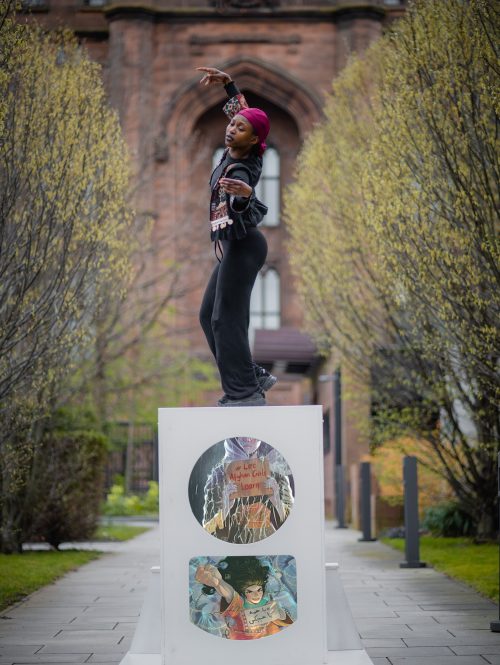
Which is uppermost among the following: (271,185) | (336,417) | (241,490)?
(271,185)

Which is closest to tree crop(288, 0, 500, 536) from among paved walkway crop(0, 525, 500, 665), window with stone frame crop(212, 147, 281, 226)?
paved walkway crop(0, 525, 500, 665)

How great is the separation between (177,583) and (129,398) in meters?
26.1

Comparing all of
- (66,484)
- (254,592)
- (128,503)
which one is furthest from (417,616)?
(128,503)

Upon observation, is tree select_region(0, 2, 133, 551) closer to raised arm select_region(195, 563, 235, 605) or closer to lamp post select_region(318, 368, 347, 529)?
raised arm select_region(195, 563, 235, 605)

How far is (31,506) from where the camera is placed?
1792cm

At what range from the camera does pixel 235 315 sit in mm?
7480

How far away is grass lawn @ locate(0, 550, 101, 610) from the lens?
12827 millimetres

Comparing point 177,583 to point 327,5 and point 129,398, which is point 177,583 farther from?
point 327,5

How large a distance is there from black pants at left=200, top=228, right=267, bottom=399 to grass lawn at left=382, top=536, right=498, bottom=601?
17.9 feet

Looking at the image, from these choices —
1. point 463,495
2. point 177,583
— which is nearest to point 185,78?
point 463,495

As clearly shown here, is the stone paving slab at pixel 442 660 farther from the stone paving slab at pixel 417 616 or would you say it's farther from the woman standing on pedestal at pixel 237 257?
the woman standing on pedestal at pixel 237 257

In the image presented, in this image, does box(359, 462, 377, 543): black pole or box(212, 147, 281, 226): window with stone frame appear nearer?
box(359, 462, 377, 543): black pole

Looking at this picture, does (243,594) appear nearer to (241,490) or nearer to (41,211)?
(241,490)

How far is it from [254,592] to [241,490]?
0.60 metres
